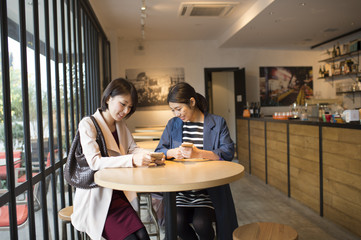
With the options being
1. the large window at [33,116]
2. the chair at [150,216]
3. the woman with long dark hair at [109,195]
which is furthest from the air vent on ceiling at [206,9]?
the woman with long dark hair at [109,195]

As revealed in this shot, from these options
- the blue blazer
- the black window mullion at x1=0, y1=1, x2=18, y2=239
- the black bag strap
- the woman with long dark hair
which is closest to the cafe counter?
the blue blazer

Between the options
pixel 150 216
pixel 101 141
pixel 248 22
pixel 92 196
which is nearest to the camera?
pixel 92 196

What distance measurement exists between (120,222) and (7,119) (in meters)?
0.82

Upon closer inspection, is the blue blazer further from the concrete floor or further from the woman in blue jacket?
the concrete floor

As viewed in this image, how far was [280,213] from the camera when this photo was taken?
3.84m

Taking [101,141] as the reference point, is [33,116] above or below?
above

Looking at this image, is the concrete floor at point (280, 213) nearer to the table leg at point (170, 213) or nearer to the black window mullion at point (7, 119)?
the table leg at point (170, 213)

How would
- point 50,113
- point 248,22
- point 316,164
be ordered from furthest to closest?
point 248,22 < point 316,164 < point 50,113

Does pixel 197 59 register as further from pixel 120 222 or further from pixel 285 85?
pixel 120 222

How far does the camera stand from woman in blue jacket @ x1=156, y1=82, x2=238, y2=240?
2059mm

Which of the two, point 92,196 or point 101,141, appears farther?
point 101,141

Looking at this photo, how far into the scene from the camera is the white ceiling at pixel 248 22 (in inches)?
214

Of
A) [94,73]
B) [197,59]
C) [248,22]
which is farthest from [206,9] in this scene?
[197,59]

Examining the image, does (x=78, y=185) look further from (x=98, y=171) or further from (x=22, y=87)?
(x=22, y=87)
